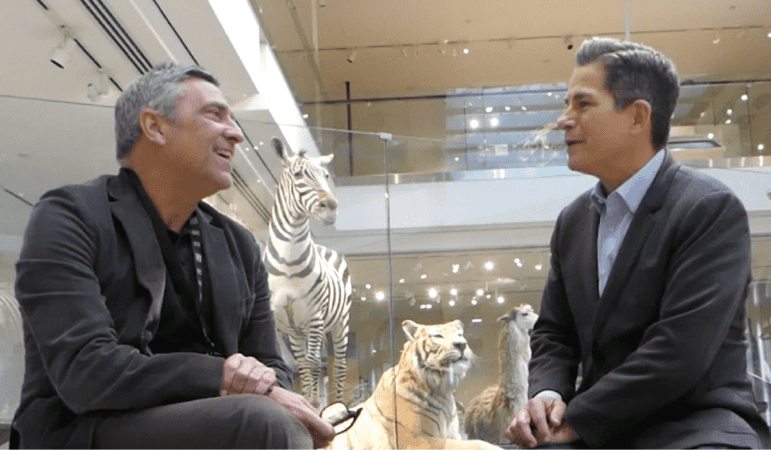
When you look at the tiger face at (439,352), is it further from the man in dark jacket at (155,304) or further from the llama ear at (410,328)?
the man in dark jacket at (155,304)

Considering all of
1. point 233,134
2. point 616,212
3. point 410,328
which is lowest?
point 410,328

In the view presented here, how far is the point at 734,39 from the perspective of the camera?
36.9 ft

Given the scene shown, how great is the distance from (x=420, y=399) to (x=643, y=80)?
2.28m

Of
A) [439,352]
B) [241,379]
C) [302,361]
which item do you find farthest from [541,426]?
[439,352]

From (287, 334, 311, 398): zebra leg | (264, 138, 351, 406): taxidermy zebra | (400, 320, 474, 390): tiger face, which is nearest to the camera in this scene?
(287, 334, 311, 398): zebra leg

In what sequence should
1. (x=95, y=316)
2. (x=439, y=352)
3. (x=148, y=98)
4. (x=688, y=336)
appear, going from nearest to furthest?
(x=95, y=316), (x=688, y=336), (x=148, y=98), (x=439, y=352)

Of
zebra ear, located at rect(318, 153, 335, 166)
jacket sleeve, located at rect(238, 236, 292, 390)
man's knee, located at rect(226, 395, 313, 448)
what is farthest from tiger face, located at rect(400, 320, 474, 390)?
man's knee, located at rect(226, 395, 313, 448)

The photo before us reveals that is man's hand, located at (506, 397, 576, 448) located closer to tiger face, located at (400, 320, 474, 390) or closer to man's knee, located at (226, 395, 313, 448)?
man's knee, located at (226, 395, 313, 448)

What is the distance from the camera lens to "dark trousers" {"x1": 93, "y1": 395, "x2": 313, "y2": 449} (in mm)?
1438

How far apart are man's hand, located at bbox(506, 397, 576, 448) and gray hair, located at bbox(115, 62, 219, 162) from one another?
872mm

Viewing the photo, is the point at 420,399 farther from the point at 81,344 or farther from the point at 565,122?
the point at 81,344

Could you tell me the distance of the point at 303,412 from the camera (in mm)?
1578

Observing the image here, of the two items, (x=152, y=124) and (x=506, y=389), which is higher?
(x=152, y=124)

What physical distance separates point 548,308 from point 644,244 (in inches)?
11.2
